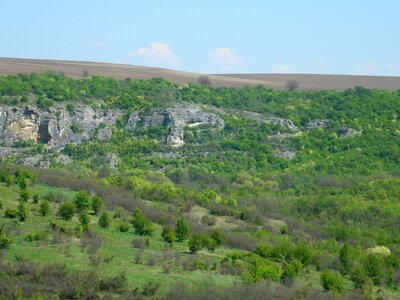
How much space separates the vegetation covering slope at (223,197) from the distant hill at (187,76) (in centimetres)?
768

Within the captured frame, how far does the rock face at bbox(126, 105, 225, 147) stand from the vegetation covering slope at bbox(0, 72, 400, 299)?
0.86 metres

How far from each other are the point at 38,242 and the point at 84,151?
1570 inches

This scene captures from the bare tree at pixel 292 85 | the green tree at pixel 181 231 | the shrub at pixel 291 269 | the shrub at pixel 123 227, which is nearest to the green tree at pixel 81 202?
the shrub at pixel 123 227

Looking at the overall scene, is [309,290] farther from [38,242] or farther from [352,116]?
[352,116]

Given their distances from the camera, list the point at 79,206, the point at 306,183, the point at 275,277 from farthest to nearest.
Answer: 1. the point at 306,183
2. the point at 79,206
3. the point at 275,277

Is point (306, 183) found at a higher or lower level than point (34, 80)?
lower

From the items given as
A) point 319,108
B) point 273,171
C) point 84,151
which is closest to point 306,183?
point 273,171

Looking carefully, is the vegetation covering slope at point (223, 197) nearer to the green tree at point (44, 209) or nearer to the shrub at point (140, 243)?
the shrub at point (140, 243)

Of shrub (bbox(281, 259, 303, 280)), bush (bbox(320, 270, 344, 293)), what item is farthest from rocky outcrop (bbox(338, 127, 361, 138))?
bush (bbox(320, 270, 344, 293))

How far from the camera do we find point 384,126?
82500mm

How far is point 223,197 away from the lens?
58.7m

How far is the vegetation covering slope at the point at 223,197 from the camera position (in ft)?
97.4

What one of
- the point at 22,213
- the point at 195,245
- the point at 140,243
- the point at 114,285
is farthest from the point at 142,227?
the point at 114,285

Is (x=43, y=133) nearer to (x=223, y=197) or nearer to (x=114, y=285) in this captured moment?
(x=223, y=197)
